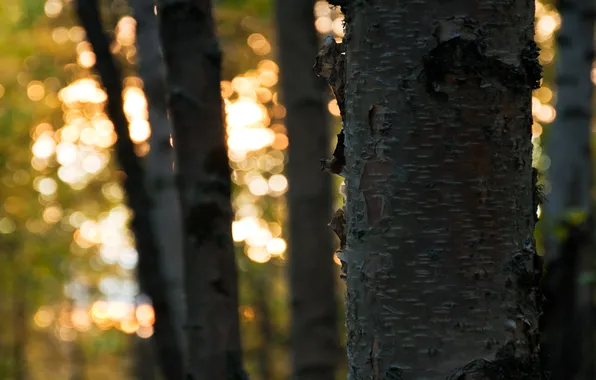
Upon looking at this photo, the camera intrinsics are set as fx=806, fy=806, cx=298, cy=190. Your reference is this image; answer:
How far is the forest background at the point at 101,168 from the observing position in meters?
10.9

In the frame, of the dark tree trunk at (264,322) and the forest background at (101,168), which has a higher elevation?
the forest background at (101,168)

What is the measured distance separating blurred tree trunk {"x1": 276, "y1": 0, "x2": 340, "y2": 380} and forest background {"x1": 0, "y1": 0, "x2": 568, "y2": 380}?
28cm

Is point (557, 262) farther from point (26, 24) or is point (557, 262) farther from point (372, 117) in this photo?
point (26, 24)

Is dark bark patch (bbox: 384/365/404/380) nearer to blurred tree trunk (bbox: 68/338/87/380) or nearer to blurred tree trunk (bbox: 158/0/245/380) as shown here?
blurred tree trunk (bbox: 158/0/245/380)

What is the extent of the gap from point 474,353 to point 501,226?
0.24m

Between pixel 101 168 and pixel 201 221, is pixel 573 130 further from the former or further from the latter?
pixel 101 168

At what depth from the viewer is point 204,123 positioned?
287 centimetres

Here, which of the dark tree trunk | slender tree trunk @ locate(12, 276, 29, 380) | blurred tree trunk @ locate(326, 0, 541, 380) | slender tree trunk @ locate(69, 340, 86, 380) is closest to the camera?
blurred tree trunk @ locate(326, 0, 541, 380)

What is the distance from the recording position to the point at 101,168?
17.5 m

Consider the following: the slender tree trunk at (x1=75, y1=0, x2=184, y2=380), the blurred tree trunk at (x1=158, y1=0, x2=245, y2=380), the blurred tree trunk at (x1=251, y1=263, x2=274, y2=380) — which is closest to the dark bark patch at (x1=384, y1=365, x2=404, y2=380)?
the blurred tree trunk at (x1=158, y1=0, x2=245, y2=380)

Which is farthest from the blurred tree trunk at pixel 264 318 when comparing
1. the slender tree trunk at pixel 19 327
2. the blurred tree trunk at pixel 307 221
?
the blurred tree trunk at pixel 307 221

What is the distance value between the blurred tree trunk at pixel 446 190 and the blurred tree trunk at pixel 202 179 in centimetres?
139

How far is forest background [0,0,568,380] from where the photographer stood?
35.7 ft

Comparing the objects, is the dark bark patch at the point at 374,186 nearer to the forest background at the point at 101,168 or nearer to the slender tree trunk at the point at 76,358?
the forest background at the point at 101,168
